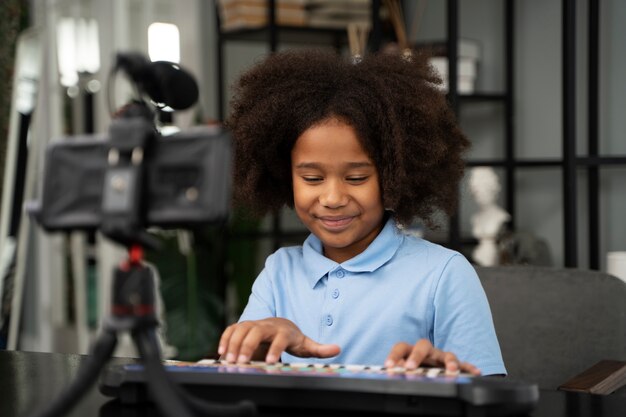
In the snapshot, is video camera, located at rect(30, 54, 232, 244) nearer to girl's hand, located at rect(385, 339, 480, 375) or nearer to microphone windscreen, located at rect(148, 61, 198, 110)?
microphone windscreen, located at rect(148, 61, 198, 110)

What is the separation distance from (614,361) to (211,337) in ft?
9.34

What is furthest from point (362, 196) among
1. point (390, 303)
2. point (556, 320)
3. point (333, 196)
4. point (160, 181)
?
point (160, 181)

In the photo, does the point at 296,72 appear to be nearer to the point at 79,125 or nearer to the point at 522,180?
the point at 522,180

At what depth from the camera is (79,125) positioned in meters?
4.86

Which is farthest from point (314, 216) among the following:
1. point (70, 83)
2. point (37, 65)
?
point (70, 83)

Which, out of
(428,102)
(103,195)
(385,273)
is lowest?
(385,273)

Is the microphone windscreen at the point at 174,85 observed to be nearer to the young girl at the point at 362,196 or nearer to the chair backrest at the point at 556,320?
the young girl at the point at 362,196

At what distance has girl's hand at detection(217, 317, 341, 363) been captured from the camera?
39.6 inches

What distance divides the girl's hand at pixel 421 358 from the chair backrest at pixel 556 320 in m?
0.71

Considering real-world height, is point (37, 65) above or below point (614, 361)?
above

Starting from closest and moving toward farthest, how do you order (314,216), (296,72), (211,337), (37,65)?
(314,216) → (296,72) → (37,65) → (211,337)

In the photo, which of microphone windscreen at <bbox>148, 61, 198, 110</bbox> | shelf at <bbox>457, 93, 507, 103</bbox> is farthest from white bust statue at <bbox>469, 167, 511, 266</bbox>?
microphone windscreen at <bbox>148, 61, 198, 110</bbox>

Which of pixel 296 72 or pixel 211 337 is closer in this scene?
pixel 296 72

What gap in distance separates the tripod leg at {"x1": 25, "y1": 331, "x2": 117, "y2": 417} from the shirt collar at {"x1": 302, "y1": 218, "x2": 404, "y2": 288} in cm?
72
